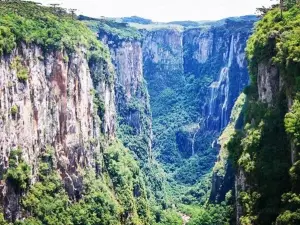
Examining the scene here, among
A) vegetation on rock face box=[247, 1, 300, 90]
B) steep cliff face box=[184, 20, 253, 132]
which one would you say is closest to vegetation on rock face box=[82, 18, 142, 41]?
steep cliff face box=[184, 20, 253, 132]

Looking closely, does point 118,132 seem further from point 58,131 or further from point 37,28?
point 37,28

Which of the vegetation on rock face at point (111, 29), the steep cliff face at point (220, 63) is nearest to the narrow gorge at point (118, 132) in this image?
the vegetation on rock face at point (111, 29)

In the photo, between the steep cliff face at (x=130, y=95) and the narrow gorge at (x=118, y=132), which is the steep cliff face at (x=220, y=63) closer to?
the narrow gorge at (x=118, y=132)

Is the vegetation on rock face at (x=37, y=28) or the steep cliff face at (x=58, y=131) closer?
the steep cliff face at (x=58, y=131)

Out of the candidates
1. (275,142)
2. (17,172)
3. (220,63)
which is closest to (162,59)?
(220,63)

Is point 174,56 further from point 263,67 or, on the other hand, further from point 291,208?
point 291,208

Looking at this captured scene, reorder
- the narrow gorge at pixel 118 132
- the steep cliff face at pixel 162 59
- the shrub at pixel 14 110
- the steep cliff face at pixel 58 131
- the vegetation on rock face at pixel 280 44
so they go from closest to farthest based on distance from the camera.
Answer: the vegetation on rock face at pixel 280 44 < the narrow gorge at pixel 118 132 < the shrub at pixel 14 110 < the steep cliff face at pixel 58 131 < the steep cliff face at pixel 162 59

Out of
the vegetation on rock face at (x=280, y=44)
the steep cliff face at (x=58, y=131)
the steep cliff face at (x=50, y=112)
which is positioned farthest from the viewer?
the steep cliff face at (x=58, y=131)

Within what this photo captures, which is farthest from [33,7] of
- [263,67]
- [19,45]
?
[263,67]
